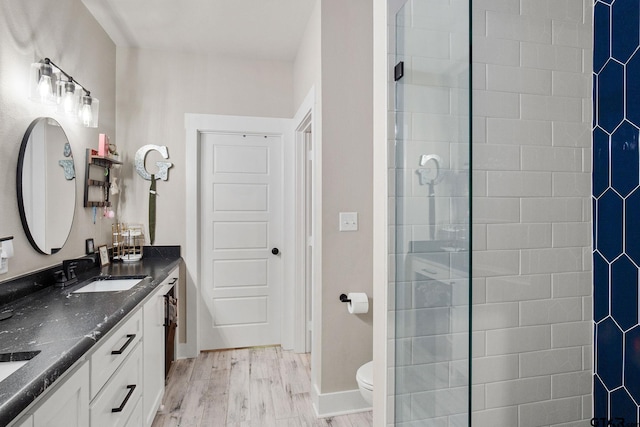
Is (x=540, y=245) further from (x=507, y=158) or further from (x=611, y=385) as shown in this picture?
(x=611, y=385)

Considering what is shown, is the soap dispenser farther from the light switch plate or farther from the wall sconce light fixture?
the light switch plate

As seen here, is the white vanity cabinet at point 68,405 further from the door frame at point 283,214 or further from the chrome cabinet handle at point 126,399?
the door frame at point 283,214

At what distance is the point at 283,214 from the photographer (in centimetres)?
324

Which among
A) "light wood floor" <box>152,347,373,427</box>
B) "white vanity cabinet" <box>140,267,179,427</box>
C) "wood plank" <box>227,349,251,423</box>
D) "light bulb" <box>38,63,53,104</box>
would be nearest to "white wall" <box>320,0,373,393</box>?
"light wood floor" <box>152,347,373,427</box>

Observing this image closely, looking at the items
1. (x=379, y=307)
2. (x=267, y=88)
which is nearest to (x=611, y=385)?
(x=379, y=307)

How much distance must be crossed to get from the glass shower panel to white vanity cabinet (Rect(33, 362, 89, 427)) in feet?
3.33

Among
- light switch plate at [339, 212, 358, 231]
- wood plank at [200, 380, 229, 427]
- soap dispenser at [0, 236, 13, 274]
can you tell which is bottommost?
wood plank at [200, 380, 229, 427]

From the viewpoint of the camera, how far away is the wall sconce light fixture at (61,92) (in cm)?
178

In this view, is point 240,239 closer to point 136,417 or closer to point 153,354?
point 153,354

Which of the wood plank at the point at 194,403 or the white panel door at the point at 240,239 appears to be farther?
the white panel door at the point at 240,239

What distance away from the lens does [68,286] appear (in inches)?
76.1

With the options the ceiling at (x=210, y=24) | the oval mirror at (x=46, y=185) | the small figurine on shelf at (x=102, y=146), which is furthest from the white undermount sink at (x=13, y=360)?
the ceiling at (x=210, y=24)

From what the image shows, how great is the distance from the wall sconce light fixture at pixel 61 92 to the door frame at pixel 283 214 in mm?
876

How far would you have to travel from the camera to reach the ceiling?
7.88 ft
